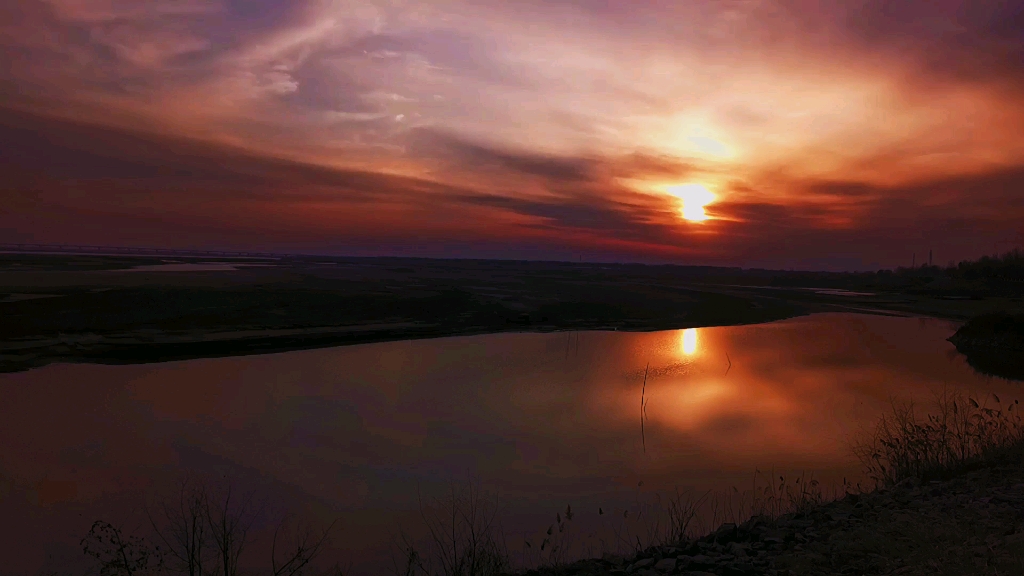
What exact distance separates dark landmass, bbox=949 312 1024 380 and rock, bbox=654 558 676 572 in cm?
2253

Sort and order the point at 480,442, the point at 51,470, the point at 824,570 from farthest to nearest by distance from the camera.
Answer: the point at 480,442, the point at 51,470, the point at 824,570

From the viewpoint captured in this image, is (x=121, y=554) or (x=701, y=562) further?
(x=121, y=554)

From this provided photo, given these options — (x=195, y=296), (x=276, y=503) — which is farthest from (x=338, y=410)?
(x=195, y=296)

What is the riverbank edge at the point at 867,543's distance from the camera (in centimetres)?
579

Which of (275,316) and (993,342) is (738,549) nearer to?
(275,316)

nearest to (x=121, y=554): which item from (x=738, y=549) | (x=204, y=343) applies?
(x=738, y=549)

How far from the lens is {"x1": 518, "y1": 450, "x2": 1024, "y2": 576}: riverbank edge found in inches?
228

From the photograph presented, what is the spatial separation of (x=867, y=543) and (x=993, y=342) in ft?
91.6

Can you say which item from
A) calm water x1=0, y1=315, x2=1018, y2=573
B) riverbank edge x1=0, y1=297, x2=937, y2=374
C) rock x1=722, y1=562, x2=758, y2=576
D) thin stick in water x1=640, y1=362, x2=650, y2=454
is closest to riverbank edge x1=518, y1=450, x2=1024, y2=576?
rock x1=722, y1=562, x2=758, y2=576

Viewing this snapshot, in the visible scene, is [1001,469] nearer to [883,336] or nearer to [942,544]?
[942,544]

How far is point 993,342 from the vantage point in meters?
27.2

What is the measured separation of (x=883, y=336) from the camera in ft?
107

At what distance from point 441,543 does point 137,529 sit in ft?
13.7

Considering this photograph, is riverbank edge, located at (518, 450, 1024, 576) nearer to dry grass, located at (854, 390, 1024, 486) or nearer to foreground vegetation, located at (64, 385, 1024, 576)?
foreground vegetation, located at (64, 385, 1024, 576)
